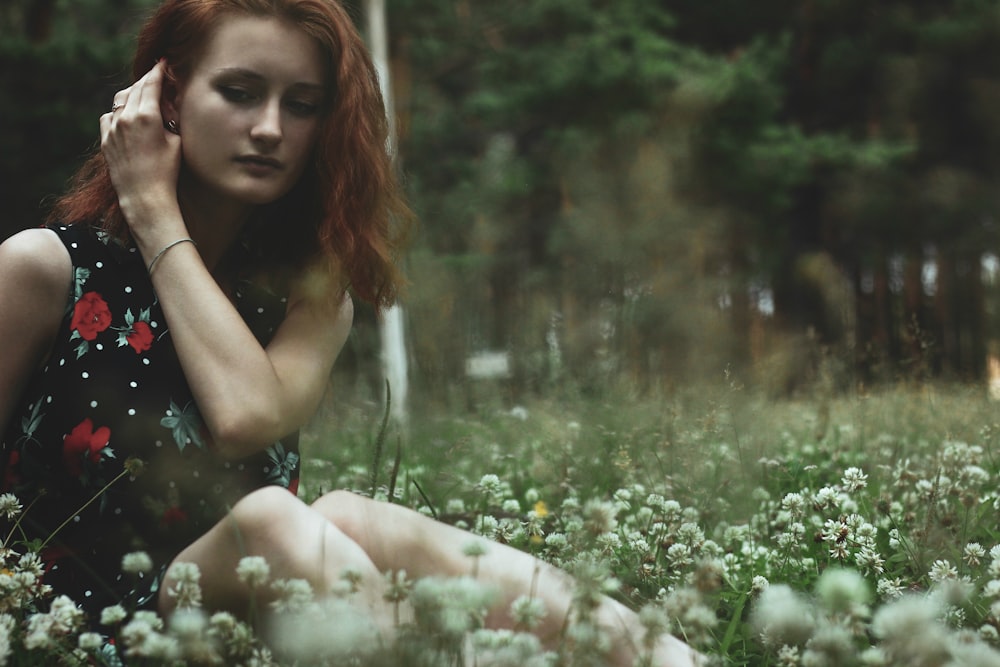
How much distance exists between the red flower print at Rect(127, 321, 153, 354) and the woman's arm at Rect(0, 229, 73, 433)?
0.13 metres

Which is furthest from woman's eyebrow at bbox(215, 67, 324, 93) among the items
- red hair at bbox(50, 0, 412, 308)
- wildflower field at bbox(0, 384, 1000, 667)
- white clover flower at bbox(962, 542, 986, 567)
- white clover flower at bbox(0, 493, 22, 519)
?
white clover flower at bbox(962, 542, 986, 567)


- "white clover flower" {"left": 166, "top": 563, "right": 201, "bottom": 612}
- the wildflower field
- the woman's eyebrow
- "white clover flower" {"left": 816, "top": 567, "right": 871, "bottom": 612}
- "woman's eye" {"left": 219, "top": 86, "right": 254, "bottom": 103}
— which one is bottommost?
the wildflower field

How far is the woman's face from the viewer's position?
82.7 inches

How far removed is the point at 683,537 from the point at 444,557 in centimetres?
63

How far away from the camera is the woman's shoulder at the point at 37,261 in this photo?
190 centimetres

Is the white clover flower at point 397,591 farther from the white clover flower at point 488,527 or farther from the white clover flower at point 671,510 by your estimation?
the white clover flower at point 671,510

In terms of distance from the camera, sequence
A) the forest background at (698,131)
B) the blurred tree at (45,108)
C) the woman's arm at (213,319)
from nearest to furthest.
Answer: the woman's arm at (213,319)
the blurred tree at (45,108)
the forest background at (698,131)

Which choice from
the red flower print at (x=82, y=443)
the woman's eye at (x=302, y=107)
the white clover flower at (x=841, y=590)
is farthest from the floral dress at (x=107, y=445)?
the white clover flower at (x=841, y=590)

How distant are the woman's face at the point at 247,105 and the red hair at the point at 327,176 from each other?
45 mm

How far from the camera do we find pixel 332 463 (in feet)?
10.9

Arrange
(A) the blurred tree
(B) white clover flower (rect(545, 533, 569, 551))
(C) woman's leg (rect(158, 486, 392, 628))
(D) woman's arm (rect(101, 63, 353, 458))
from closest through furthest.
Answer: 1. (C) woman's leg (rect(158, 486, 392, 628))
2. (B) white clover flower (rect(545, 533, 569, 551))
3. (D) woman's arm (rect(101, 63, 353, 458))
4. (A) the blurred tree

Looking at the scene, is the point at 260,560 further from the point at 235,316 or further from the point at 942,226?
the point at 942,226

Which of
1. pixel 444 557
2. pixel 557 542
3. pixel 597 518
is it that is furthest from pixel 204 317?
pixel 597 518

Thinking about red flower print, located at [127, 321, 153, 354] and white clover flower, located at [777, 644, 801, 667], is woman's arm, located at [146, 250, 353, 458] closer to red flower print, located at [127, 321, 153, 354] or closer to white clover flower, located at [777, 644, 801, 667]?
red flower print, located at [127, 321, 153, 354]
